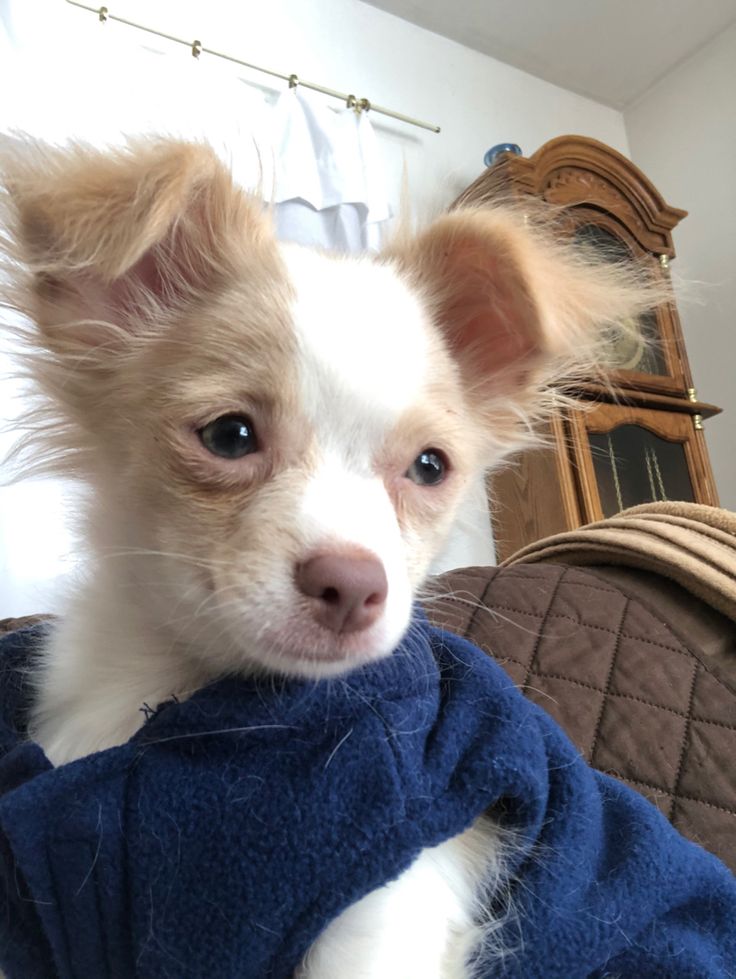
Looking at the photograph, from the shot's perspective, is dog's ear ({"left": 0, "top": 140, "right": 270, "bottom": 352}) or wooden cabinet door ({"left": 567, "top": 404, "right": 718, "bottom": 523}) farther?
wooden cabinet door ({"left": 567, "top": 404, "right": 718, "bottom": 523})

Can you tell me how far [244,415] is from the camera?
65 cm

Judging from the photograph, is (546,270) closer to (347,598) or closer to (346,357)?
(346,357)

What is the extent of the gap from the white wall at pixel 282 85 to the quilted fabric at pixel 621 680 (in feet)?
0.45

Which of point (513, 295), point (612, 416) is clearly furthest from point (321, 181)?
point (513, 295)

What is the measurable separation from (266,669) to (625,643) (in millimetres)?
581

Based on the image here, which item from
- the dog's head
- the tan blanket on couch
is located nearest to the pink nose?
the dog's head

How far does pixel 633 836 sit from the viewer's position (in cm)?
68

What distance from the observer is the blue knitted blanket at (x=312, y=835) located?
540 mm

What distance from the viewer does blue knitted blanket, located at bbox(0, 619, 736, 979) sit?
54cm

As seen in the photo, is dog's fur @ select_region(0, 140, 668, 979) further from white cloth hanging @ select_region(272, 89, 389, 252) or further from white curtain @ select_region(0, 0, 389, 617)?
white cloth hanging @ select_region(272, 89, 389, 252)

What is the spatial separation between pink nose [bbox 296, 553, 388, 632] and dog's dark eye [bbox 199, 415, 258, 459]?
139 mm

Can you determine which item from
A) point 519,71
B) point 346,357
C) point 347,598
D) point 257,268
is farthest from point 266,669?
point 519,71

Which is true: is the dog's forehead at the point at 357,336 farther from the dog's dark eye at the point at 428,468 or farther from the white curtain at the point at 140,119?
the white curtain at the point at 140,119

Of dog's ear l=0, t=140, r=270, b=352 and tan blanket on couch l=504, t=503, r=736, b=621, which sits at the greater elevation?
dog's ear l=0, t=140, r=270, b=352
